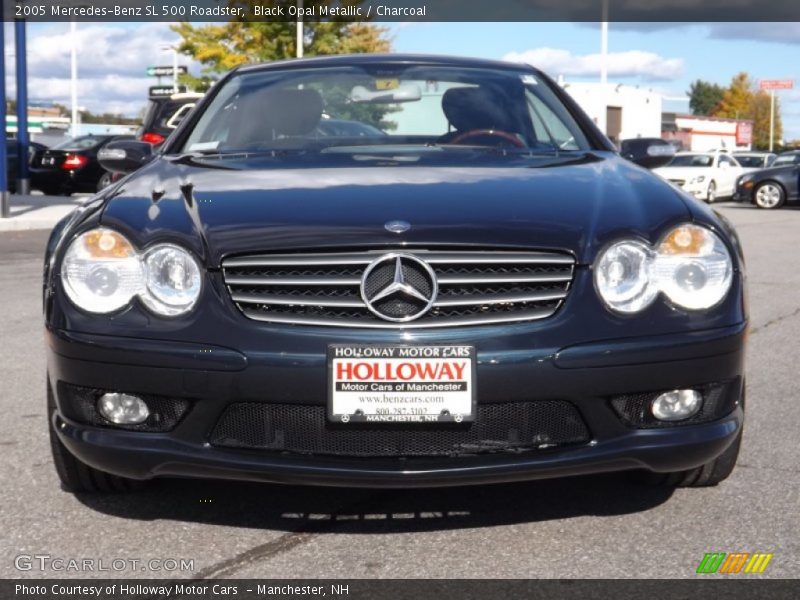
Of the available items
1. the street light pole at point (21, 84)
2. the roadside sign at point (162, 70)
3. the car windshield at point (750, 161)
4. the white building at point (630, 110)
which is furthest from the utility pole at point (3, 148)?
the roadside sign at point (162, 70)

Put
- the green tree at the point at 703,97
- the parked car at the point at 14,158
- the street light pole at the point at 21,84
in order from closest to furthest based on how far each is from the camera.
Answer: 1. the street light pole at the point at 21,84
2. the parked car at the point at 14,158
3. the green tree at the point at 703,97

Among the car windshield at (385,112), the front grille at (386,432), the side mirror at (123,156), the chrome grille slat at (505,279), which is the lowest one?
the front grille at (386,432)

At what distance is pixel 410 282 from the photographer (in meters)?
3.23

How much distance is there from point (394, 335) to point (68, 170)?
23772 mm

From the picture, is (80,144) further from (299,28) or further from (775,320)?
(775,320)

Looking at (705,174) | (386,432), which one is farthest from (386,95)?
(705,174)

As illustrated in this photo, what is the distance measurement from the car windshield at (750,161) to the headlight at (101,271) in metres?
36.5

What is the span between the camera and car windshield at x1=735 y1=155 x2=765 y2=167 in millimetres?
38000

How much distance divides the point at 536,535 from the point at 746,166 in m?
36.0

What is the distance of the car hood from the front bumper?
299mm

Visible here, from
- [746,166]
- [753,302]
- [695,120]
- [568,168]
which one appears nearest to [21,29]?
[753,302]

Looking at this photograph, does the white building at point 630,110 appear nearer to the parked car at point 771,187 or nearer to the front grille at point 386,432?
the parked car at point 771,187

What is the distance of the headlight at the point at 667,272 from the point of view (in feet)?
10.8

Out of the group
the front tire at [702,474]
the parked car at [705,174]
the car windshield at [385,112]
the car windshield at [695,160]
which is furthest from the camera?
the car windshield at [695,160]
